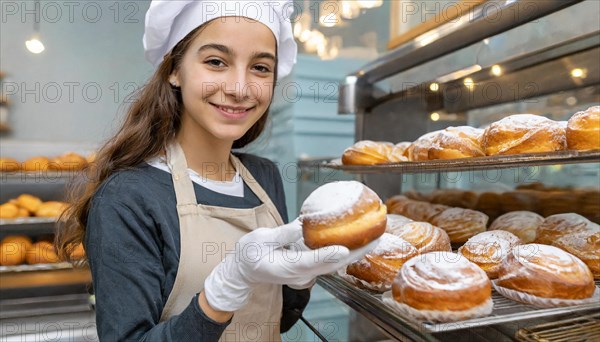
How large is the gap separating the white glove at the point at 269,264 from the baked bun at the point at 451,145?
1.69 feet

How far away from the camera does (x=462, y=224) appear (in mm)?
1599

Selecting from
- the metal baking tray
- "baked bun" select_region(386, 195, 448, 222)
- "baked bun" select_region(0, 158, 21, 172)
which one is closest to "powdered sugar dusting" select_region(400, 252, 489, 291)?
"baked bun" select_region(386, 195, 448, 222)

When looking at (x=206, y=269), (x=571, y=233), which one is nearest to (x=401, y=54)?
(x=571, y=233)

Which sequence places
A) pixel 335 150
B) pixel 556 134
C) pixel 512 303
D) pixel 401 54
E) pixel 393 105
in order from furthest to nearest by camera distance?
pixel 335 150, pixel 393 105, pixel 401 54, pixel 556 134, pixel 512 303

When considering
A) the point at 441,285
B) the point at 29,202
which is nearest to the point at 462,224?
the point at 441,285

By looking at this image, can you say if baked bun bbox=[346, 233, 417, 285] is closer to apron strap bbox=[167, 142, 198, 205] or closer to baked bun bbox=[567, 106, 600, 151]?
baked bun bbox=[567, 106, 600, 151]

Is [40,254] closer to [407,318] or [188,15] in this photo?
[188,15]

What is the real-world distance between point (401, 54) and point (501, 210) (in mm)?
779

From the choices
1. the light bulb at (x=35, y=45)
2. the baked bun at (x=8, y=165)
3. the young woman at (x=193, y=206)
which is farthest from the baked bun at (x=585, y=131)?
the light bulb at (x=35, y=45)

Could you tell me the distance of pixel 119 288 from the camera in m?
1.27

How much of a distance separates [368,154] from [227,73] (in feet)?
2.25

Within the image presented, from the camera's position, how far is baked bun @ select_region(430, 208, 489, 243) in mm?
1583

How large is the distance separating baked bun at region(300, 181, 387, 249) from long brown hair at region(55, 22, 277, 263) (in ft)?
2.47

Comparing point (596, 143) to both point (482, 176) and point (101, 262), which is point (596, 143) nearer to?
point (482, 176)
